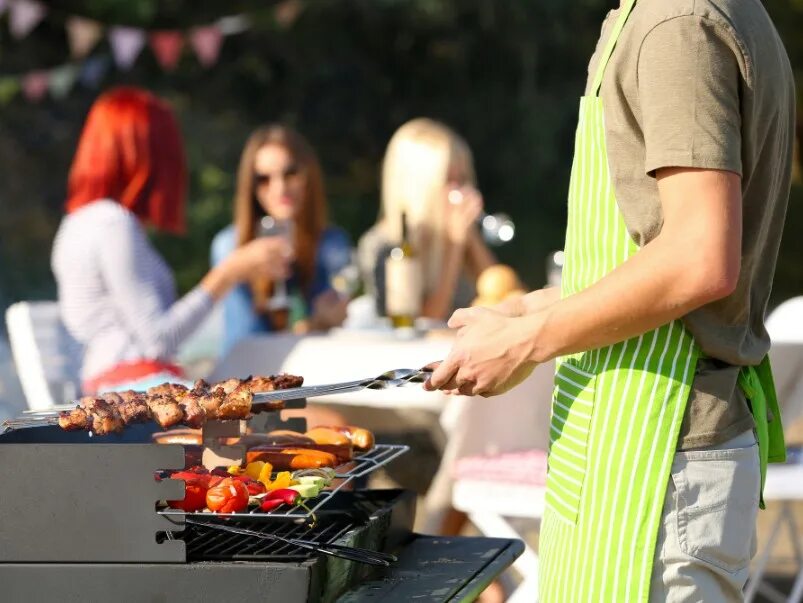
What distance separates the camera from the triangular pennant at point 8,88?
1411cm

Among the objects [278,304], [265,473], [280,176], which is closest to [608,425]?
[265,473]

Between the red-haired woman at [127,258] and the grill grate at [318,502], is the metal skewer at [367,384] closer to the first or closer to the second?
the grill grate at [318,502]

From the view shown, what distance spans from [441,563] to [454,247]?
10.2 feet

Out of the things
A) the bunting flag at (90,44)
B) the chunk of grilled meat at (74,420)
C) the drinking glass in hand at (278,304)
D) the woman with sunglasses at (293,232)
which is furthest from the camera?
the bunting flag at (90,44)

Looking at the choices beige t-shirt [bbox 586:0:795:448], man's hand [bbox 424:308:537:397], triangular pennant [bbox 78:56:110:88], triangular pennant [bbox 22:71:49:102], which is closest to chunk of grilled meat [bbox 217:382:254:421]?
man's hand [bbox 424:308:537:397]

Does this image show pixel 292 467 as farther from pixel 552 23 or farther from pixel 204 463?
pixel 552 23

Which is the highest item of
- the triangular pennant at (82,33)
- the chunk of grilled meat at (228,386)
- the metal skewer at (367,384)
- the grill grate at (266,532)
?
the triangular pennant at (82,33)

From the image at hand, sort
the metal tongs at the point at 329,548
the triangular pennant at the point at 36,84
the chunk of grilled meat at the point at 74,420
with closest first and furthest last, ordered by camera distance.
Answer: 1. the metal tongs at the point at 329,548
2. the chunk of grilled meat at the point at 74,420
3. the triangular pennant at the point at 36,84

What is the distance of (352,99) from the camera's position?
15688 millimetres

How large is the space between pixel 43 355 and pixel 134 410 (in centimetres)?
266

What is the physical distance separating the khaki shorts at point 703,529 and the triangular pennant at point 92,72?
11.1 metres

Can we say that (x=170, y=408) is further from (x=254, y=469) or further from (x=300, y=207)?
(x=300, y=207)

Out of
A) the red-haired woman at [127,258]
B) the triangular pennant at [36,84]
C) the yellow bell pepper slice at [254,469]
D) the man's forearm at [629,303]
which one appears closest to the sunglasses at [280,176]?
the red-haired woman at [127,258]

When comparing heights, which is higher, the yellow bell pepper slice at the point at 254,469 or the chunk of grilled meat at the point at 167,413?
the chunk of grilled meat at the point at 167,413
